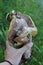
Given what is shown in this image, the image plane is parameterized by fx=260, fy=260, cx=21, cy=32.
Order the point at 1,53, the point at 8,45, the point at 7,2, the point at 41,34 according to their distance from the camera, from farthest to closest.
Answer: the point at 7,2 → the point at 41,34 → the point at 1,53 → the point at 8,45

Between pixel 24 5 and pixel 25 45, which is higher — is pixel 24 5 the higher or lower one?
the lower one

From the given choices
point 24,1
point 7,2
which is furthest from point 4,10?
point 24,1

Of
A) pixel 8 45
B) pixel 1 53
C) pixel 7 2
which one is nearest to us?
pixel 8 45

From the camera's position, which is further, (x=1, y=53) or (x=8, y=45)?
(x=1, y=53)

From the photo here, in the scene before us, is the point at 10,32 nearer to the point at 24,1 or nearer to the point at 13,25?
the point at 13,25

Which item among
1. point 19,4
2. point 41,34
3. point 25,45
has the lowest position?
point 41,34

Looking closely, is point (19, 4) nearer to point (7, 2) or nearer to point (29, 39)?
point (7, 2)
